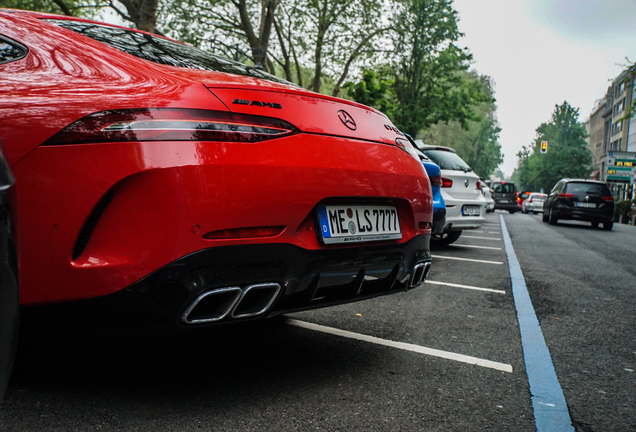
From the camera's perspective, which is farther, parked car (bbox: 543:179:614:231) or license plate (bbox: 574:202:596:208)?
license plate (bbox: 574:202:596:208)

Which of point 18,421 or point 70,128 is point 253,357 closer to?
point 18,421

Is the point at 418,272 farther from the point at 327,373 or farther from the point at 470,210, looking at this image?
the point at 470,210

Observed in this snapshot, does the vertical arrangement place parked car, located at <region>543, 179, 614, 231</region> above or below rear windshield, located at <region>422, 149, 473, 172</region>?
below

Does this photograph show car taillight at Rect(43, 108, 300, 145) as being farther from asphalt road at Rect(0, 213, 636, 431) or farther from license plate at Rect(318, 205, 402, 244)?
asphalt road at Rect(0, 213, 636, 431)

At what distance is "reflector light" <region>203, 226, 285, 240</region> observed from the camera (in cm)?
202

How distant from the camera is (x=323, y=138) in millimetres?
2344

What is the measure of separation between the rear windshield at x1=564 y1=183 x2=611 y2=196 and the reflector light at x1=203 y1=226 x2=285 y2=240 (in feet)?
59.6

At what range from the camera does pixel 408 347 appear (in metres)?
3.30

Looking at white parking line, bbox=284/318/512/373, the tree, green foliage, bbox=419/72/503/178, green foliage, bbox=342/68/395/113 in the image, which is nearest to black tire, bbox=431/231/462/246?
white parking line, bbox=284/318/512/373

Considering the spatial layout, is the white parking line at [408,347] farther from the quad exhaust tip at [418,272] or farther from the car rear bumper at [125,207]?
the car rear bumper at [125,207]

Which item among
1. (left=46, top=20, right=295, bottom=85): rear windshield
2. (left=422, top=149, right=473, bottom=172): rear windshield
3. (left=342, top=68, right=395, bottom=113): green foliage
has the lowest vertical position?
(left=422, top=149, right=473, bottom=172): rear windshield

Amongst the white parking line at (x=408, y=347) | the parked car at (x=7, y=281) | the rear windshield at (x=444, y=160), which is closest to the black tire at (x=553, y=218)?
the rear windshield at (x=444, y=160)

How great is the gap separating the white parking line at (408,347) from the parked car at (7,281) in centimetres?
234

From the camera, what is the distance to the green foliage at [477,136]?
46.0 m
